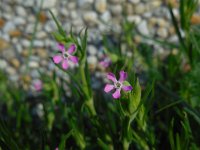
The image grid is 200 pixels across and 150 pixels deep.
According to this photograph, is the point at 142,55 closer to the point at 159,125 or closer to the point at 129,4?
the point at 159,125

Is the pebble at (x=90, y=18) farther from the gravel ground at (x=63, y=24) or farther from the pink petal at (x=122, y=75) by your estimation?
the pink petal at (x=122, y=75)

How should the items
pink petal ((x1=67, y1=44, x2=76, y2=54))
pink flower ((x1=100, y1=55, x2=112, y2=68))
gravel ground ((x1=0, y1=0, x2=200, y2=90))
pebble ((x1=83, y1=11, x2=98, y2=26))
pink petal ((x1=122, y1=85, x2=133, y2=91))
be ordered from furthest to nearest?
pebble ((x1=83, y1=11, x2=98, y2=26)) → gravel ground ((x1=0, y1=0, x2=200, y2=90)) → pink flower ((x1=100, y1=55, x2=112, y2=68)) → pink petal ((x1=67, y1=44, x2=76, y2=54)) → pink petal ((x1=122, y1=85, x2=133, y2=91))

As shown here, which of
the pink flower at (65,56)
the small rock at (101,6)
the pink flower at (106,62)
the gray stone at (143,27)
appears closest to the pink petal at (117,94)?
the pink flower at (65,56)

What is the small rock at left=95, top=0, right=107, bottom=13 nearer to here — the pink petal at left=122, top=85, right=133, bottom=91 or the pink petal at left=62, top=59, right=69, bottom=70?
the pink petal at left=62, top=59, right=69, bottom=70

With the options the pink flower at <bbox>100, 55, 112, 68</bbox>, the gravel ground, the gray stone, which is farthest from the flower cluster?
the gray stone

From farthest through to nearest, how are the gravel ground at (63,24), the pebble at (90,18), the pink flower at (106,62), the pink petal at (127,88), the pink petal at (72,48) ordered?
the pebble at (90,18)
the gravel ground at (63,24)
the pink flower at (106,62)
the pink petal at (72,48)
the pink petal at (127,88)

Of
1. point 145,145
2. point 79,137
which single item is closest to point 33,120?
point 79,137

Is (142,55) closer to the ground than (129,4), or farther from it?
closer to the ground

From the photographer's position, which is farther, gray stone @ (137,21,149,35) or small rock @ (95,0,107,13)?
small rock @ (95,0,107,13)

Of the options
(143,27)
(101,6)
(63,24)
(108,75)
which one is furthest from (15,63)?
(108,75)
